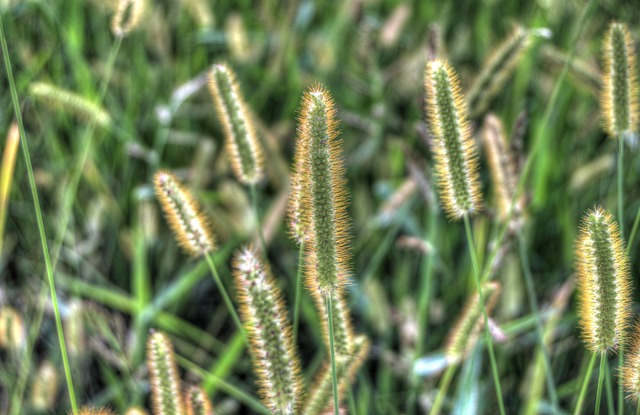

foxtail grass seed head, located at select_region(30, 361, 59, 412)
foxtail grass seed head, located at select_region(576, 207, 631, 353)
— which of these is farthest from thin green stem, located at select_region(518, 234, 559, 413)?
foxtail grass seed head, located at select_region(30, 361, 59, 412)

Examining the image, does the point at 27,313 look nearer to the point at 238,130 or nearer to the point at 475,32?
the point at 238,130

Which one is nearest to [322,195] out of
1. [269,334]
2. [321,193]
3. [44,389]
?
[321,193]

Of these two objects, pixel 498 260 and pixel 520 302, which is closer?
pixel 498 260

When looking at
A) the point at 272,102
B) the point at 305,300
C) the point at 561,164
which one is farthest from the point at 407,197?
the point at 272,102

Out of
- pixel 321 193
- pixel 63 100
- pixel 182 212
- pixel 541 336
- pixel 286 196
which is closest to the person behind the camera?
pixel 321 193

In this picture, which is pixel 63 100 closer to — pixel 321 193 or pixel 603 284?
pixel 321 193

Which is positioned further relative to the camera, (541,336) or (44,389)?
(44,389)

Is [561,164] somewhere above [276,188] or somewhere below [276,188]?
above
